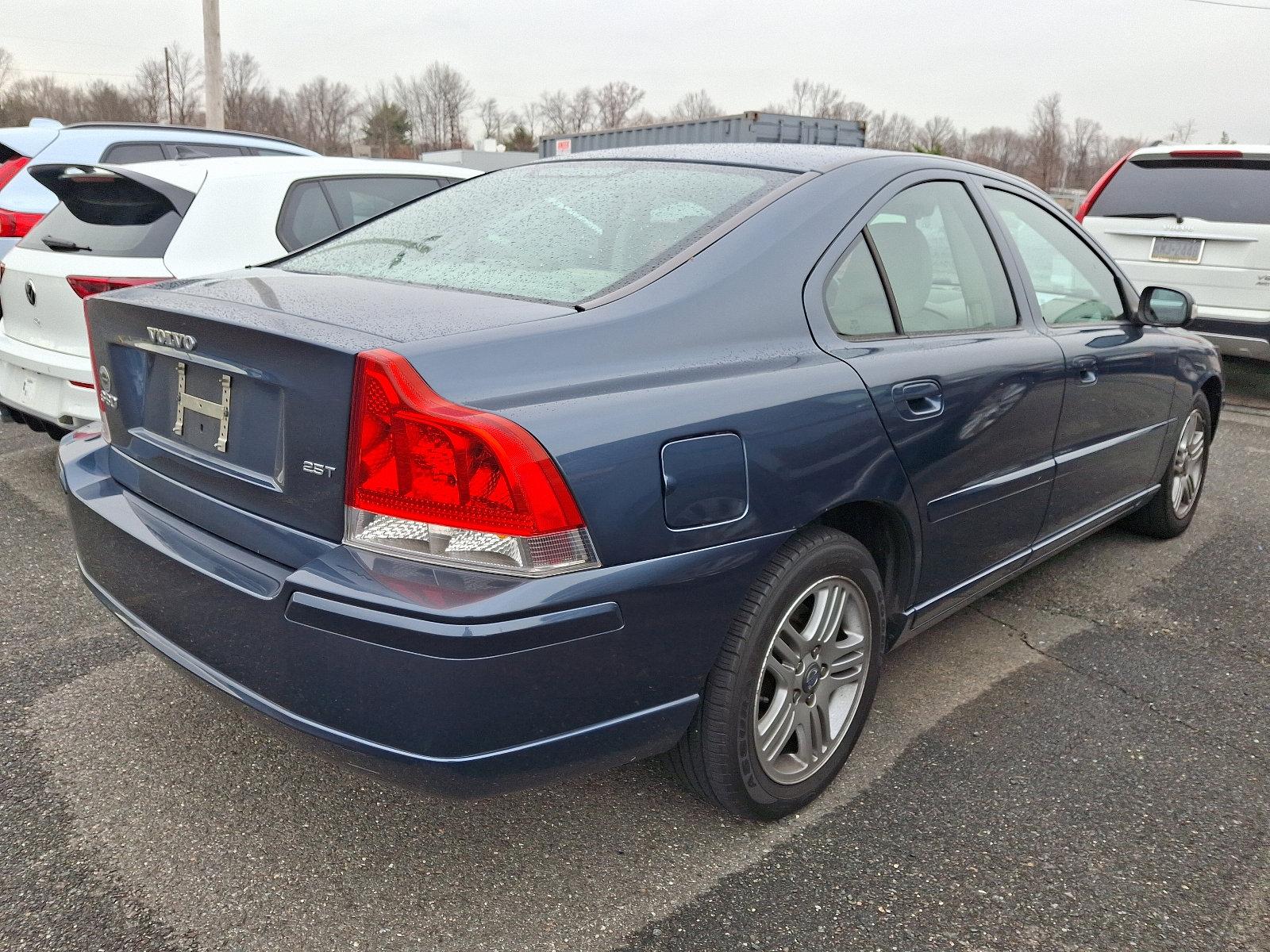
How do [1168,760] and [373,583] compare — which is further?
[1168,760]

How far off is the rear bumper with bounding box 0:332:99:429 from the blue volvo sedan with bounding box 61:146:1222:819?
5.14ft

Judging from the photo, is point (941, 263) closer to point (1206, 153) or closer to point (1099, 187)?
point (1206, 153)

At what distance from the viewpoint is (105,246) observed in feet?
13.9

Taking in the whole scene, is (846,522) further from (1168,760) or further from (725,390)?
(1168,760)

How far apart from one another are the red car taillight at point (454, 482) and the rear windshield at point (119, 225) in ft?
9.77

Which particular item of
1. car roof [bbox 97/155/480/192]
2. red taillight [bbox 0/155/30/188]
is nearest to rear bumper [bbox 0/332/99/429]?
car roof [bbox 97/155/480/192]

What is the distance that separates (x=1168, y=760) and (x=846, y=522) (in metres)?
1.18

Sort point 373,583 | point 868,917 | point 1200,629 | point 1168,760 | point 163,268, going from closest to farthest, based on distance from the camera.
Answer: point 373,583 → point 868,917 → point 1168,760 → point 1200,629 → point 163,268

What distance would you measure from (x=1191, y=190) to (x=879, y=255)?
240 inches

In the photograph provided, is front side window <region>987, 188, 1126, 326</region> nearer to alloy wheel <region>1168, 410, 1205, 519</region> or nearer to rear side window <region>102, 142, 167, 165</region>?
alloy wheel <region>1168, 410, 1205, 519</region>

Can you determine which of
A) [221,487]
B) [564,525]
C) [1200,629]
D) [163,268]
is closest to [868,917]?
[564,525]

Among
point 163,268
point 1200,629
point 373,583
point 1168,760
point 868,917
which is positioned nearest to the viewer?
point 373,583

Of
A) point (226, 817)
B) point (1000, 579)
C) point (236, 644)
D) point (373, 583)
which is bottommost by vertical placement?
point (226, 817)

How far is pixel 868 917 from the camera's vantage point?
6.91ft
